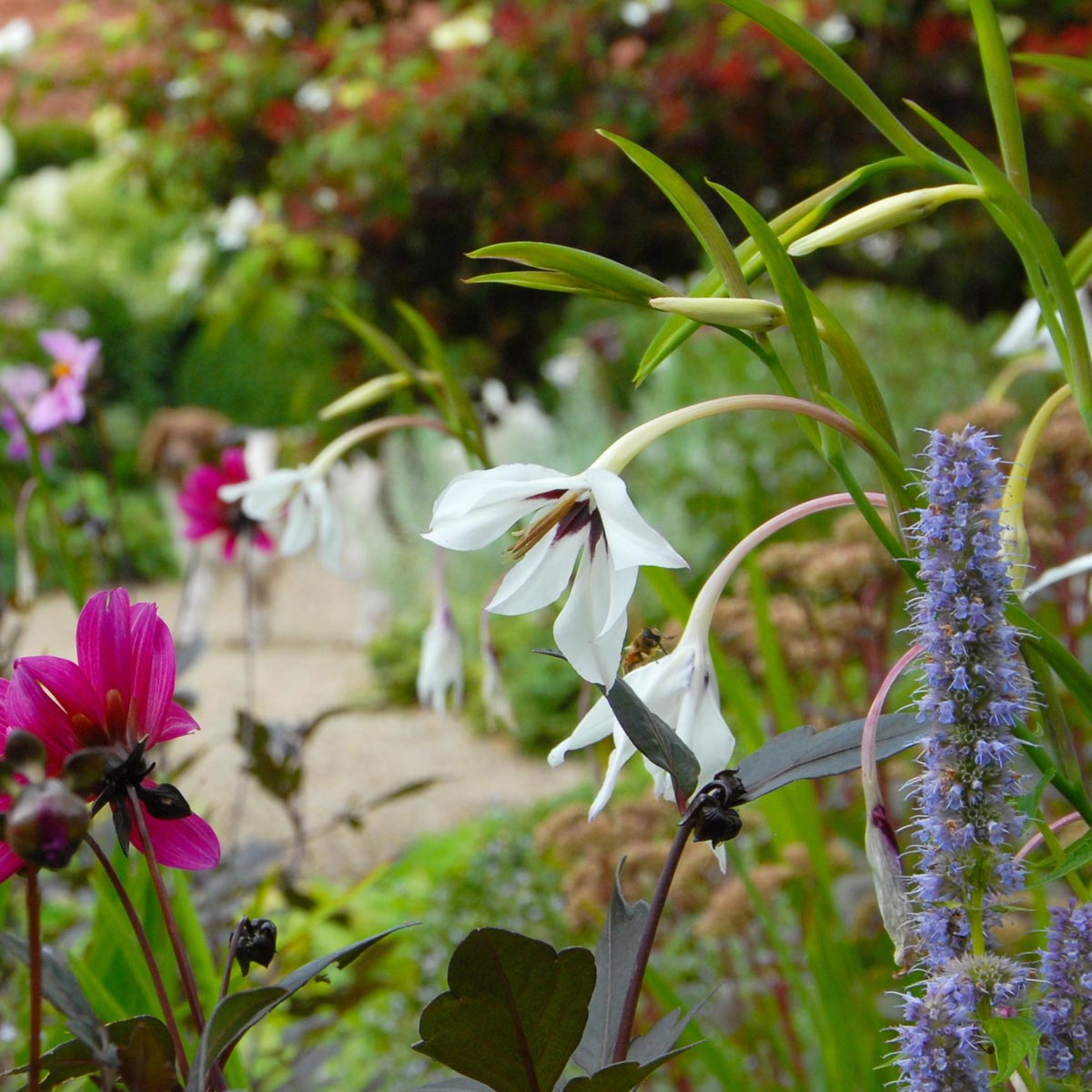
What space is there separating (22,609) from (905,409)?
3.49m

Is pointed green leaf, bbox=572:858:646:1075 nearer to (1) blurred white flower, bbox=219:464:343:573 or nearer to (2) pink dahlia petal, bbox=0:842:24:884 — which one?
(2) pink dahlia petal, bbox=0:842:24:884

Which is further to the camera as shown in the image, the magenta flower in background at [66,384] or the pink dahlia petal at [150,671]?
the magenta flower in background at [66,384]

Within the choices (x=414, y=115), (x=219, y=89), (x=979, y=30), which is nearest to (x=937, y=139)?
(x=414, y=115)

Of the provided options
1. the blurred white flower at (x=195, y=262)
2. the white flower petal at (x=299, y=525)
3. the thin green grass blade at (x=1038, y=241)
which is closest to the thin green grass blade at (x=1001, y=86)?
the thin green grass blade at (x=1038, y=241)

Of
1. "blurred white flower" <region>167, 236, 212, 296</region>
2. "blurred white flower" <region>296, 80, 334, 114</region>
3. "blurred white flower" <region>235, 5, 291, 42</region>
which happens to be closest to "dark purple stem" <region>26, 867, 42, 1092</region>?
"blurred white flower" <region>296, 80, 334, 114</region>

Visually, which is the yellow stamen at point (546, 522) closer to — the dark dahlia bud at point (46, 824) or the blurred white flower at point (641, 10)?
the dark dahlia bud at point (46, 824)

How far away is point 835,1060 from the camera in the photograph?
1021mm

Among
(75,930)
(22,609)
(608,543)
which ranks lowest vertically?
(75,930)

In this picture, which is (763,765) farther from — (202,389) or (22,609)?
(202,389)

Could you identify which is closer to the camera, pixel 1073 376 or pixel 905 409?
pixel 1073 376

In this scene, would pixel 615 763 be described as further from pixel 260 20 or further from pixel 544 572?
pixel 260 20

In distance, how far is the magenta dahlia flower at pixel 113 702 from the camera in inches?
15.9

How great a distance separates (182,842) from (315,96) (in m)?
3.11

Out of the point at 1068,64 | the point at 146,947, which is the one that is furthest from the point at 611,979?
the point at 1068,64
